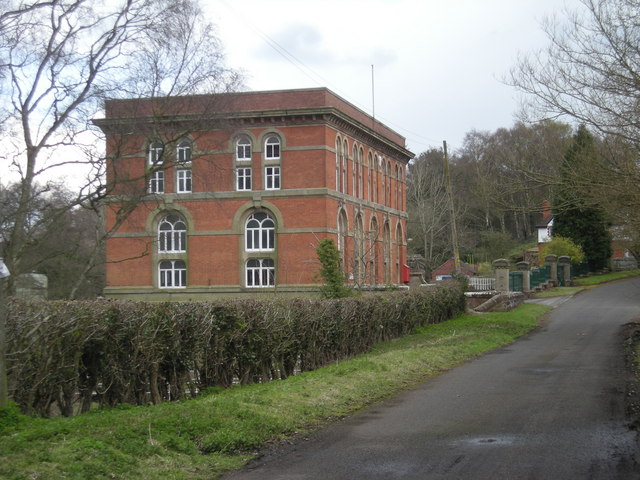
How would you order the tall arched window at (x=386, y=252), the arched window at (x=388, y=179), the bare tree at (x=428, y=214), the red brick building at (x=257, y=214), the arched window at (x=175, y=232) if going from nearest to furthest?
the red brick building at (x=257, y=214), the arched window at (x=175, y=232), the tall arched window at (x=386, y=252), the arched window at (x=388, y=179), the bare tree at (x=428, y=214)

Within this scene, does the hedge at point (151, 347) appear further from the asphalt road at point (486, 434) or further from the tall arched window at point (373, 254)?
the tall arched window at point (373, 254)

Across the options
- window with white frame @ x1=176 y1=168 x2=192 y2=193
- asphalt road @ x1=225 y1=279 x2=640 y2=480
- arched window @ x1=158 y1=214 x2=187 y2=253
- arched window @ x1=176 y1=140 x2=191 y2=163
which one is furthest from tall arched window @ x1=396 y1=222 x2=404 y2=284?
asphalt road @ x1=225 y1=279 x2=640 y2=480

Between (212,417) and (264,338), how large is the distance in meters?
5.43

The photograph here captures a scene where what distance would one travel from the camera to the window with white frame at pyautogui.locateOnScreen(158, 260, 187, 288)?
Result: 5141cm

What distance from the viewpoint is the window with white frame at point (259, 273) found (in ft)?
164

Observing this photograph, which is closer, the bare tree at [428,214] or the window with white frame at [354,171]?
the window with white frame at [354,171]

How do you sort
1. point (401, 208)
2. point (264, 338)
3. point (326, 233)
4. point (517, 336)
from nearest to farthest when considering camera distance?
Result: point (264, 338)
point (517, 336)
point (326, 233)
point (401, 208)

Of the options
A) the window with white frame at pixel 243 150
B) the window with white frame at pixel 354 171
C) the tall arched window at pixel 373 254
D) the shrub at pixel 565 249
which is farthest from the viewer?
the shrub at pixel 565 249

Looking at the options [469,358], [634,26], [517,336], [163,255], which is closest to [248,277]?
[163,255]

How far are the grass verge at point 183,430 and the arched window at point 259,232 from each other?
34088 millimetres

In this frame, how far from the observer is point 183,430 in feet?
31.9

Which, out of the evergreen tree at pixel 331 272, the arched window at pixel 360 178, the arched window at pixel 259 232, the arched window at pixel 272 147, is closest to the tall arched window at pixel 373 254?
the arched window at pixel 360 178

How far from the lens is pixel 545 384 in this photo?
15.3 m

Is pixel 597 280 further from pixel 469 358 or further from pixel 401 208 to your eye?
pixel 469 358
